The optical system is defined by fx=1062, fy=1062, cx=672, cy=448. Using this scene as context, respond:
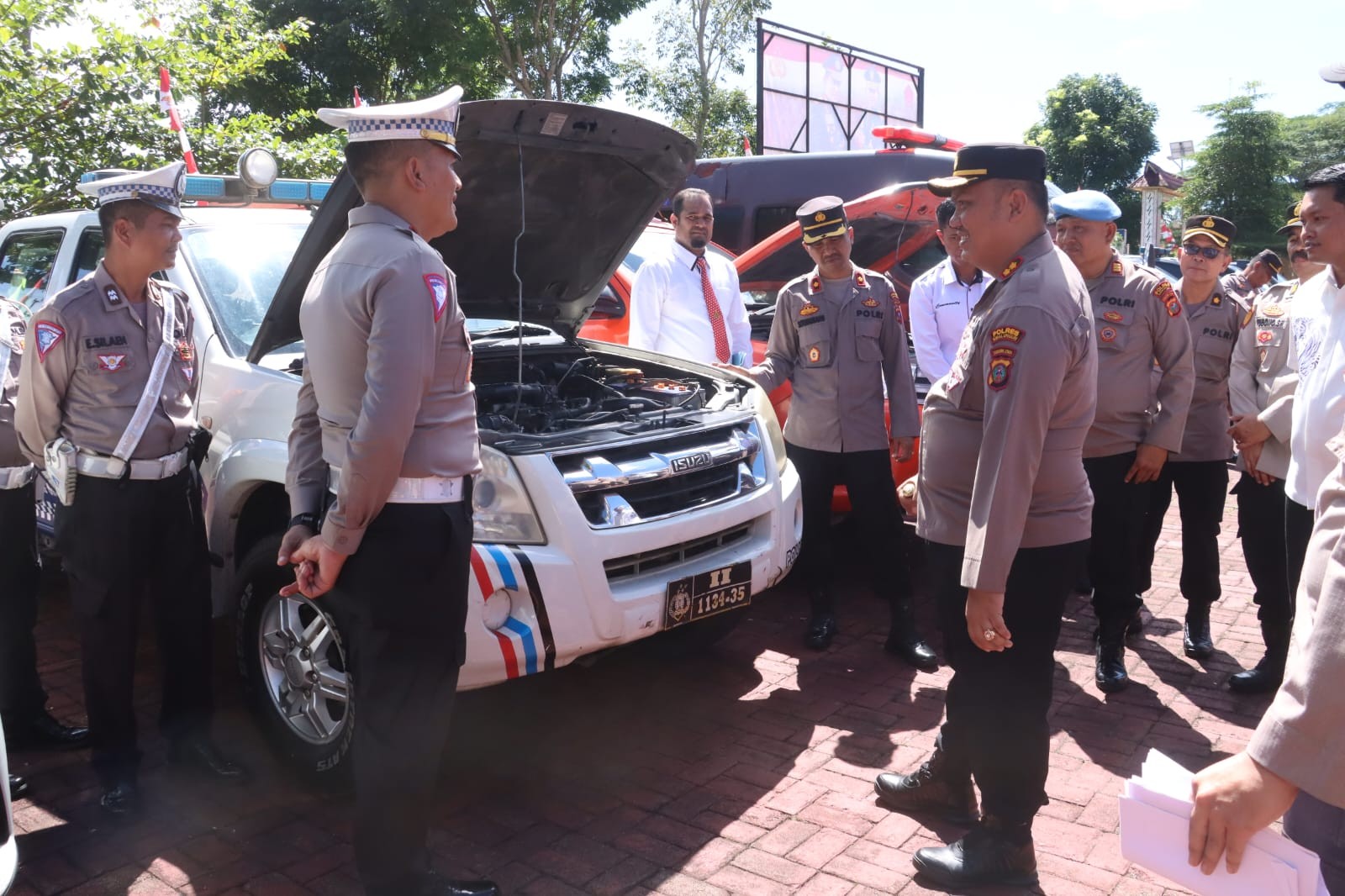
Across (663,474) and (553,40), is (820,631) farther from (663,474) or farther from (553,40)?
(553,40)

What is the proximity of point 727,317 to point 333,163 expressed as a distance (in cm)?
429

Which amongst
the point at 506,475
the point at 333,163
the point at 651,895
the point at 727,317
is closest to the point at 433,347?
the point at 506,475

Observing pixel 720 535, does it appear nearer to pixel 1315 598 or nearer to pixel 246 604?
pixel 246 604

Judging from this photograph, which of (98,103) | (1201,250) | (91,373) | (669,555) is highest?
(98,103)

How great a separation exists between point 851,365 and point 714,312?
1189mm

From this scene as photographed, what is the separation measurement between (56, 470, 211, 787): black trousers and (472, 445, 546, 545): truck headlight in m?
0.99

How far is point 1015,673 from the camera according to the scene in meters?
2.84

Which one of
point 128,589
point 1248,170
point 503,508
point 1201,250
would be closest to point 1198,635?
point 1201,250

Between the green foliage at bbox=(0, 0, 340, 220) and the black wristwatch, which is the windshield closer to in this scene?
the black wristwatch

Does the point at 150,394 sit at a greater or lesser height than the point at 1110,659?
greater

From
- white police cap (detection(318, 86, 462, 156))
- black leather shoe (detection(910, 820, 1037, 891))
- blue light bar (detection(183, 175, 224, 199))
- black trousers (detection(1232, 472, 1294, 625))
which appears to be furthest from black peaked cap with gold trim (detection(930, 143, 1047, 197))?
blue light bar (detection(183, 175, 224, 199))

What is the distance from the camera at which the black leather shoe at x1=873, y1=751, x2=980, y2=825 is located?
3.29 meters

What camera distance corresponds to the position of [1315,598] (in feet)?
5.22

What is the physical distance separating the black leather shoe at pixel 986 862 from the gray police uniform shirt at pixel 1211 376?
7.91 ft
